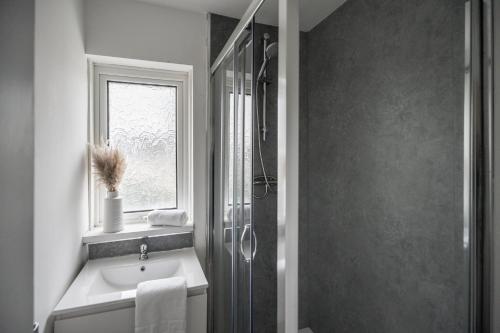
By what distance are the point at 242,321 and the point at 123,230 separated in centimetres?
92

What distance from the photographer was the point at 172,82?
5.57 ft

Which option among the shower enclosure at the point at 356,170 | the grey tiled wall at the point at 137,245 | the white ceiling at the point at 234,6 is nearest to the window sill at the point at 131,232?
the grey tiled wall at the point at 137,245

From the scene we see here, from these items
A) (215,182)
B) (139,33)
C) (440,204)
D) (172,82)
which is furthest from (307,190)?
(139,33)

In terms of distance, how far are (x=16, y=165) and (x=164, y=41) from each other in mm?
1496

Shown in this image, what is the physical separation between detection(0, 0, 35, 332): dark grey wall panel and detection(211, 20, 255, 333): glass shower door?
0.65 m

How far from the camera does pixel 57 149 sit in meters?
1.02

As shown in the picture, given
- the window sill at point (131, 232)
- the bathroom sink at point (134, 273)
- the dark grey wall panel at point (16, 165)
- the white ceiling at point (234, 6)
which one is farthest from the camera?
the white ceiling at point (234, 6)

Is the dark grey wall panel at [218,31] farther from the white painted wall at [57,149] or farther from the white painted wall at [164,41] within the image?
the white painted wall at [57,149]

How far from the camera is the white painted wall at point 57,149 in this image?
0.86m

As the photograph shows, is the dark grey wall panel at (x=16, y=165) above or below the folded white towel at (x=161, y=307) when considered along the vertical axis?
above

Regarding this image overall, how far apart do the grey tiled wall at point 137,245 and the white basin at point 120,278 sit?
3 centimetres

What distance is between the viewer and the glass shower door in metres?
0.95

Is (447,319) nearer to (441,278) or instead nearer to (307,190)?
(441,278)

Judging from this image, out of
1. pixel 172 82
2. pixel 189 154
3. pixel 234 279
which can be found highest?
pixel 172 82
